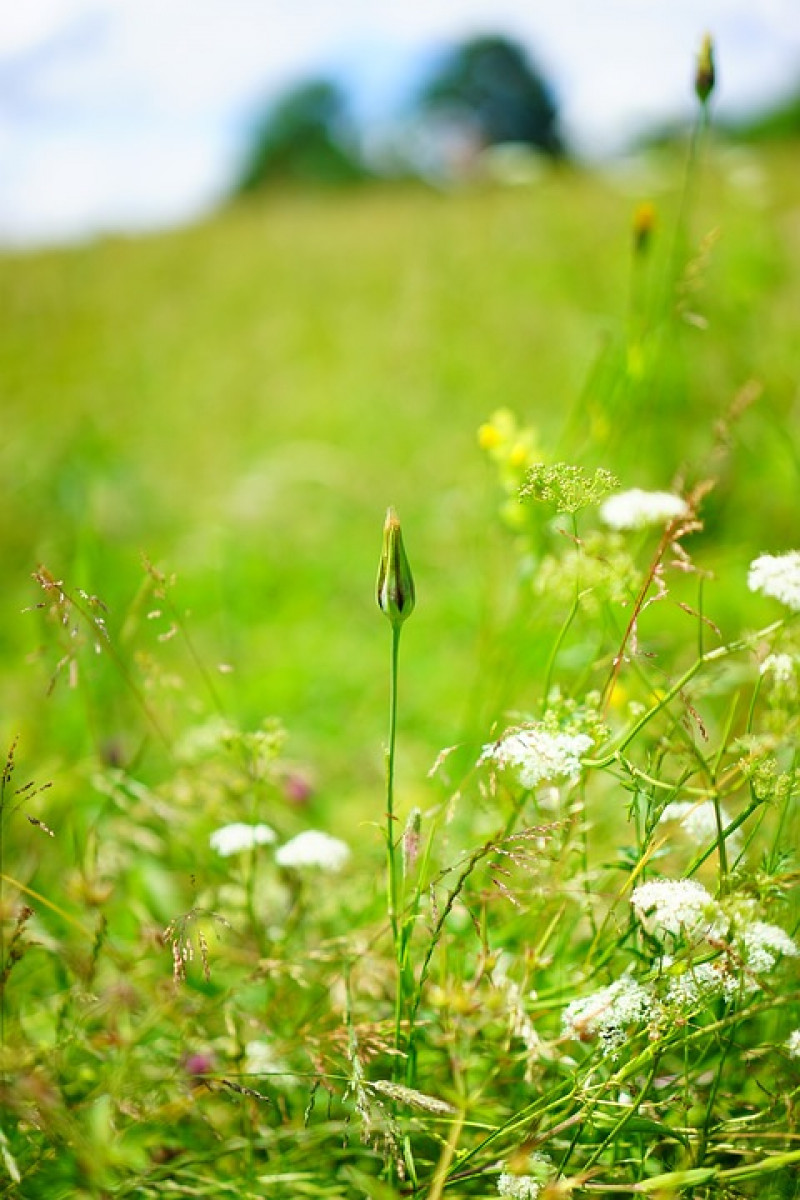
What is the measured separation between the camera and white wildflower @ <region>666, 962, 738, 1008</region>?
670 mm

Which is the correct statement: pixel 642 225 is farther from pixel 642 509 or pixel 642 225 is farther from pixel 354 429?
pixel 354 429

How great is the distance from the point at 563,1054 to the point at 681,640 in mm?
1151

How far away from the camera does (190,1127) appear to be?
888mm

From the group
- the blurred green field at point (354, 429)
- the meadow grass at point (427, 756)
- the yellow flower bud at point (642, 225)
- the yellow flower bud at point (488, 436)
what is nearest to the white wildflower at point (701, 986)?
the meadow grass at point (427, 756)

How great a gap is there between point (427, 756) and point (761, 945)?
1.19m

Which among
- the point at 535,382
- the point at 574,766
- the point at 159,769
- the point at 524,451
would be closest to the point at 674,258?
the point at 524,451

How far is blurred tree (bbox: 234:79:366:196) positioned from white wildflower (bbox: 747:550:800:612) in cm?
2494

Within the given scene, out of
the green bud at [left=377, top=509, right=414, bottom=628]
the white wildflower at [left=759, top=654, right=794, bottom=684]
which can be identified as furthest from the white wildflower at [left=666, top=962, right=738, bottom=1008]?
the green bud at [left=377, top=509, right=414, bottom=628]

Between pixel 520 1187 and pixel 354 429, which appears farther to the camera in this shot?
pixel 354 429

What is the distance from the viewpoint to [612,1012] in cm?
69

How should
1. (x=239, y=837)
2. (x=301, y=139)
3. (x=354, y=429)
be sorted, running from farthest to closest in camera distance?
(x=301, y=139) → (x=354, y=429) → (x=239, y=837)

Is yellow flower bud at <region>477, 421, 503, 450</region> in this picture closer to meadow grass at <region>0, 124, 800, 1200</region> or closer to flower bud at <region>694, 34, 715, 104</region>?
meadow grass at <region>0, 124, 800, 1200</region>

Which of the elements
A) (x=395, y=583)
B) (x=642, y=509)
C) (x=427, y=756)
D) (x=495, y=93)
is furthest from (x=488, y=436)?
(x=495, y=93)

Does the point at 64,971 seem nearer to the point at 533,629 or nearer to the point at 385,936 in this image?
the point at 385,936
